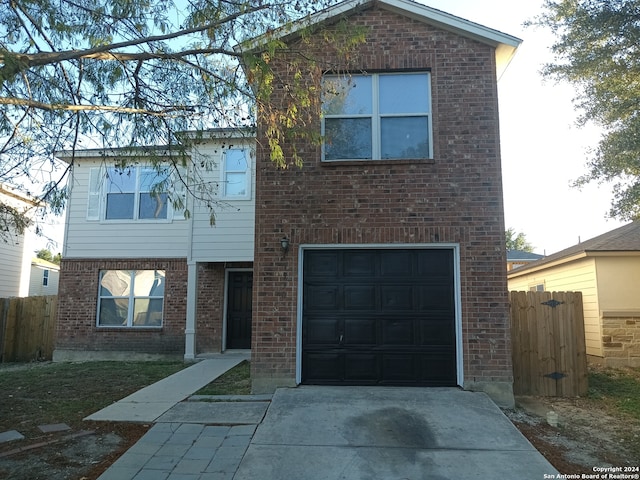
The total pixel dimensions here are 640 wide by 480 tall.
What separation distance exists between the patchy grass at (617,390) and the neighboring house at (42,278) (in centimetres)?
2174

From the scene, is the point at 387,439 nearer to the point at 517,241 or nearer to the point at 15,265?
the point at 15,265

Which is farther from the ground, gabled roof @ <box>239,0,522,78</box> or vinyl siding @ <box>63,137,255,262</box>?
gabled roof @ <box>239,0,522,78</box>

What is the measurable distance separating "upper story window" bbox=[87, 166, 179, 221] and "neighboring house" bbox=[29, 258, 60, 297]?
34.6ft

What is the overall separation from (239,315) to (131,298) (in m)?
3.05

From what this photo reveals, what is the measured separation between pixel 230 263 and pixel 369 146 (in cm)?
654

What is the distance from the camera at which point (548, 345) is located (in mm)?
8195

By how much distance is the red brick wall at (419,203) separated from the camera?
7164 millimetres

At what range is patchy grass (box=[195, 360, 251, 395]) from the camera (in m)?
7.49

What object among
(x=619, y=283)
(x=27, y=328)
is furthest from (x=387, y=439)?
(x=27, y=328)

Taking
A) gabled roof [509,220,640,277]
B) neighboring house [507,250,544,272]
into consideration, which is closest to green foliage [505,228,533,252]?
neighboring house [507,250,544,272]

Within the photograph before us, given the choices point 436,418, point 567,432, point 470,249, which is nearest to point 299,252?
point 470,249

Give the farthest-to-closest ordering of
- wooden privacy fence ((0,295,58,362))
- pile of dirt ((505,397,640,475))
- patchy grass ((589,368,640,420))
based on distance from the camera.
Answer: wooden privacy fence ((0,295,58,362))
patchy grass ((589,368,640,420))
pile of dirt ((505,397,640,475))

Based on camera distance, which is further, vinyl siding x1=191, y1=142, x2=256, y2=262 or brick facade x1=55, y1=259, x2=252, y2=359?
brick facade x1=55, y1=259, x2=252, y2=359

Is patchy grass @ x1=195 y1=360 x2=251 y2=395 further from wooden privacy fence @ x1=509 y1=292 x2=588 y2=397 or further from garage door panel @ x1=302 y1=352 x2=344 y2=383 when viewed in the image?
wooden privacy fence @ x1=509 y1=292 x2=588 y2=397
